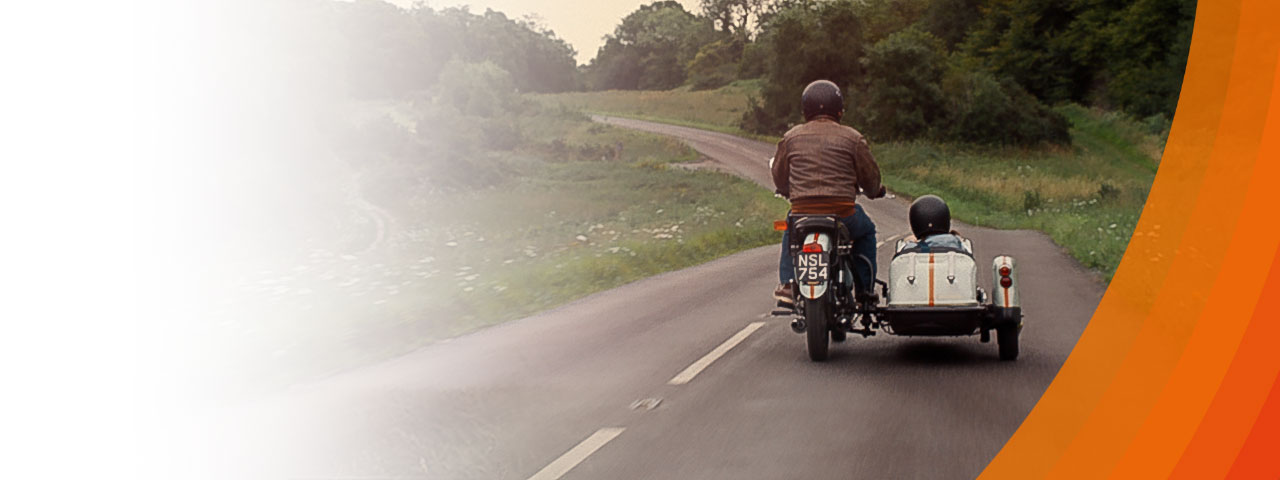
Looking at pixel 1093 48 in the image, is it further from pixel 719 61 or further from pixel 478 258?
pixel 478 258

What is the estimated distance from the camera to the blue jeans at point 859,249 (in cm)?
869

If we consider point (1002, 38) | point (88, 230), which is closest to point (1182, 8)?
point (1002, 38)

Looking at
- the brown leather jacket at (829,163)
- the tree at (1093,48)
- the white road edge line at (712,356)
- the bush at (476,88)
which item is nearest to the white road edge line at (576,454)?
the white road edge line at (712,356)

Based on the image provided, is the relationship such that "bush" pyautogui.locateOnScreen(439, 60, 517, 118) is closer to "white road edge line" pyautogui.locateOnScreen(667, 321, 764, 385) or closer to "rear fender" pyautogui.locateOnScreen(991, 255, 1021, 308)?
"white road edge line" pyautogui.locateOnScreen(667, 321, 764, 385)

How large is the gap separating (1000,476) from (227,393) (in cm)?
623

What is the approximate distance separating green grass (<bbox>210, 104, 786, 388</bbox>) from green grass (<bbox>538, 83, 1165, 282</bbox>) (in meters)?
6.20

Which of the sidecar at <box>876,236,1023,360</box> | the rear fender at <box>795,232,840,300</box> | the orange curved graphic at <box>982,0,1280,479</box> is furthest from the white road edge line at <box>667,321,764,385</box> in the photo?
the orange curved graphic at <box>982,0,1280,479</box>

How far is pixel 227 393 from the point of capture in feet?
30.0

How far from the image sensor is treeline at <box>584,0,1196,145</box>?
170 feet

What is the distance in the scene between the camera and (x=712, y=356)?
905 cm

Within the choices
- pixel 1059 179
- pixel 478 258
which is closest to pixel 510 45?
pixel 1059 179

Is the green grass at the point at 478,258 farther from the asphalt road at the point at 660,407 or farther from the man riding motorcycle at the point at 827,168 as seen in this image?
the man riding motorcycle at the point at 827,168

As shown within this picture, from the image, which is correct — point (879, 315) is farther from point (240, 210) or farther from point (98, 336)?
point (240, 210)

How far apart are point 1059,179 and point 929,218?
3248 cm
